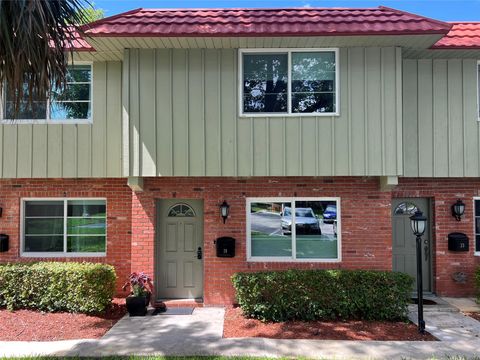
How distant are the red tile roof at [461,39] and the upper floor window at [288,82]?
230cm

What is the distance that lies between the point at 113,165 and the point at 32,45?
12.3ft

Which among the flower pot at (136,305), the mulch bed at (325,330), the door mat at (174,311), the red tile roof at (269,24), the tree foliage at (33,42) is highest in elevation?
the red tile roof at (269,24)

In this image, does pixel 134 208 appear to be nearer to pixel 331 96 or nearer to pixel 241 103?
pixel 241 103

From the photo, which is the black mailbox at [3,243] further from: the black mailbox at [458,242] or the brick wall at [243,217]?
the black mailbox at [458,242]

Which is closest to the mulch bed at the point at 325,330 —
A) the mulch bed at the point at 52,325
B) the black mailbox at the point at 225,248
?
the black mailbox at the point at 225,248

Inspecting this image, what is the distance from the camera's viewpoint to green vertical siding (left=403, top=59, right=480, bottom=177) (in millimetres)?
8375

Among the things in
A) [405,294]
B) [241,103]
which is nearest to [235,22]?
[241,103]

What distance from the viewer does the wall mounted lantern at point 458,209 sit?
8.62 m

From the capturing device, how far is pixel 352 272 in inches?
290

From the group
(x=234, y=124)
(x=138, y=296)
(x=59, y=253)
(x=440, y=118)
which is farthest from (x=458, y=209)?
(x=59, y=253)

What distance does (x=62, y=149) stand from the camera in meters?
8.45

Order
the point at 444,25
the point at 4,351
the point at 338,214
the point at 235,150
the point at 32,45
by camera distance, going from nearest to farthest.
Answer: the point at 32,45 → the point at 4,351 → the point at 444,25 → the point at 235,150 → the point at 338,214

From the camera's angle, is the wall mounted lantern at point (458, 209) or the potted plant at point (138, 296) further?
the wall mounted lantern at point (458, 209)

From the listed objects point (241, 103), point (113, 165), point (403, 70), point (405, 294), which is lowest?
point (405, 294)
